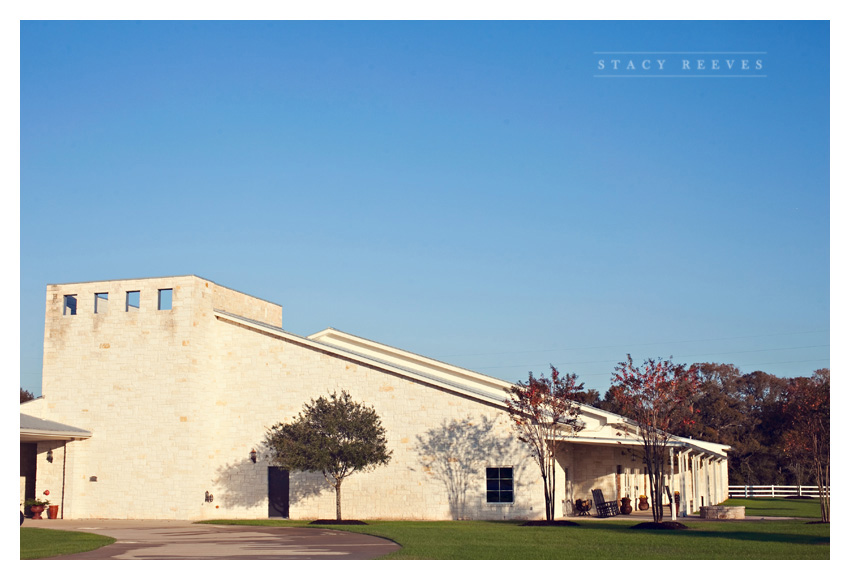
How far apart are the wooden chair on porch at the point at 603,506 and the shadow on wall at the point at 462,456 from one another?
4.55 metres

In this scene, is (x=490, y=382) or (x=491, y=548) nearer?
(x=491, y=548)

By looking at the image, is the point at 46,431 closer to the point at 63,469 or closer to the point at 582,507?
the point at 63,469

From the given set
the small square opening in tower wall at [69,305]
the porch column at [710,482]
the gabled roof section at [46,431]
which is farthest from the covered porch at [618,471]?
the small square opening in tower wall at [69,305]

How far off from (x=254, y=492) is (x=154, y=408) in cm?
437

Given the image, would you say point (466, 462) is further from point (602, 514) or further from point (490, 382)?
point (490, 382)

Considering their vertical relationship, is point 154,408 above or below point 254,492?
above

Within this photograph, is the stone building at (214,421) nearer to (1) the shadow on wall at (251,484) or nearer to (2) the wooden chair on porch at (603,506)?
(1) the shadow on wall at (251,484)

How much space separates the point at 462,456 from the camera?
2927 centimetres

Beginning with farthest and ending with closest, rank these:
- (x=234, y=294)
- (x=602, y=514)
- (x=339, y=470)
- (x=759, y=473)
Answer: (x=759, y=473) < (x=234, y=294) < (x=602, y=514) < (x=339, y=470)

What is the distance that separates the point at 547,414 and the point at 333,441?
6389 millimetres

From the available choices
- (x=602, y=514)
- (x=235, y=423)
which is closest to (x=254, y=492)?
(x=235, y=423)

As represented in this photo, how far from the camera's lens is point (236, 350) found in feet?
106

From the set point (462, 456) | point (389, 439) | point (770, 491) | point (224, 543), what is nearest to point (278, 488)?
point (389, 439)
